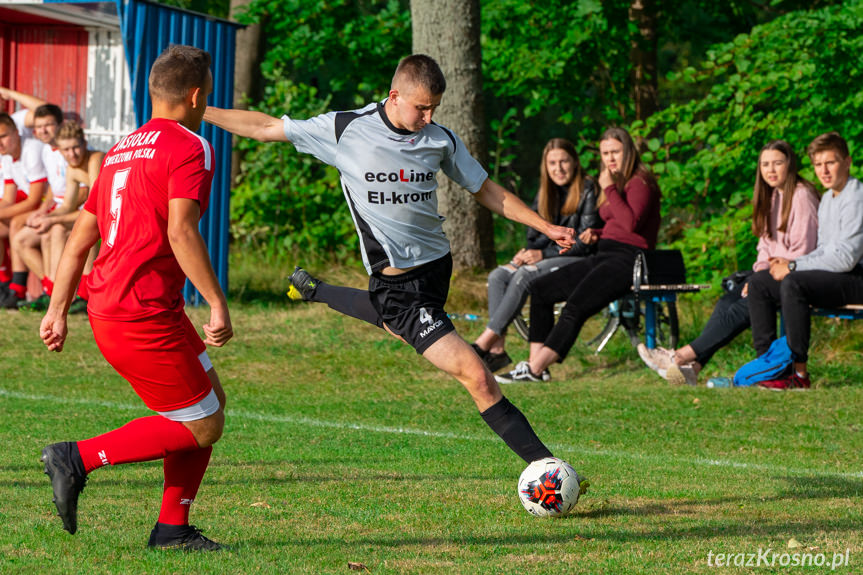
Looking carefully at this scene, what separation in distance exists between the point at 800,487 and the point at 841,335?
5.34 meters

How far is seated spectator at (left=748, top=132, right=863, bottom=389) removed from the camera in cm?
920

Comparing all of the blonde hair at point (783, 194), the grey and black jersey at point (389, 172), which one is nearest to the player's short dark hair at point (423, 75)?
the grey and black jersey at point (389, 172)

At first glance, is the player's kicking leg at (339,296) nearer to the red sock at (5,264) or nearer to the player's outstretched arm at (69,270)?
the player's outstretched arm at (69,270)

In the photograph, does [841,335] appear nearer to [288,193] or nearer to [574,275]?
[574,275]

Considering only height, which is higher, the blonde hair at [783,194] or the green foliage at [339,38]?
the green foliage at [339,38]

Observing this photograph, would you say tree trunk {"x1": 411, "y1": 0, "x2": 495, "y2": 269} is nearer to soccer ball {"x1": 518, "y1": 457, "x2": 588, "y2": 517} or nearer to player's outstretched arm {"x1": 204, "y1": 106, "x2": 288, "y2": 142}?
player's outstretched arm {"x1": 204, "y1": 106, "x2": 288, "y2": 142}

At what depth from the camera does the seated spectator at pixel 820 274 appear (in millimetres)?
9203

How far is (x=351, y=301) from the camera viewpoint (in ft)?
21.1

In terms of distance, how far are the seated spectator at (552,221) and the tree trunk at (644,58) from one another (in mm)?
6126

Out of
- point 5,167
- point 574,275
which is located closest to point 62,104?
point 5,167

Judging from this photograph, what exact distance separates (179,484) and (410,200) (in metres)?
1.81

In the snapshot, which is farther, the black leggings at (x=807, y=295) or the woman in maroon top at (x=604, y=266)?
the woman in maroon top at (x=604, y=266)

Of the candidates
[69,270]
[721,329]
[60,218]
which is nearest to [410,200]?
[69,270]

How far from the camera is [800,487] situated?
20.2ft
